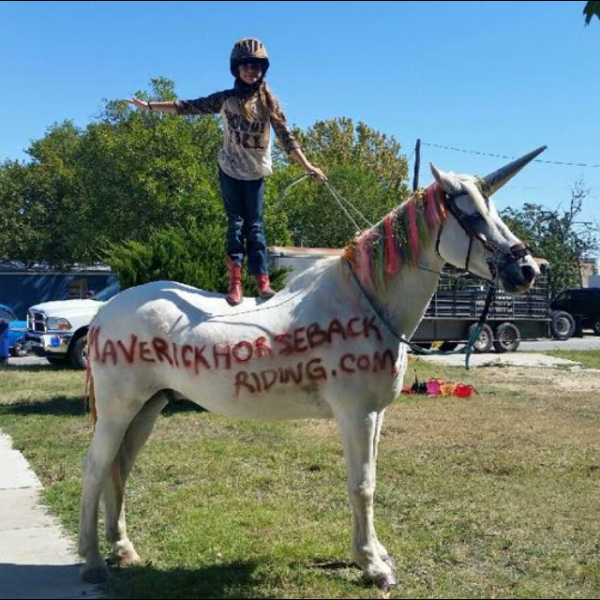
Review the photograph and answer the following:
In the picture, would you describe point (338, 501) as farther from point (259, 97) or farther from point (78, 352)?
point (78, 352)

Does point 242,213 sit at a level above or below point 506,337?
above

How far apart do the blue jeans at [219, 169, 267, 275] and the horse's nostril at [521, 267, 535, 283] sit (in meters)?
1.75

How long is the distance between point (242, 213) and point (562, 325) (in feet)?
80.0

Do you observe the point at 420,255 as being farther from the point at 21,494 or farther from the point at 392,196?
the point at 392,196

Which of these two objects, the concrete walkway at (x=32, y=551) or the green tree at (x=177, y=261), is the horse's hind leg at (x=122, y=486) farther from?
the green tree at (x=177, y=261)

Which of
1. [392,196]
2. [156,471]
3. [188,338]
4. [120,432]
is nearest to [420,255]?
[188,338]

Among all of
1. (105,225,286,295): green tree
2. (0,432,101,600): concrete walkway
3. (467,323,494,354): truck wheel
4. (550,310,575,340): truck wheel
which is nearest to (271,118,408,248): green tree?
(467,323,494,354): truck wheel

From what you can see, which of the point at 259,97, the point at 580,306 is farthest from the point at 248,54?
the point at 580,306

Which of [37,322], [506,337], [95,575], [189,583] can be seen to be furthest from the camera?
[506,337]

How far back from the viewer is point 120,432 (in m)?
4.55

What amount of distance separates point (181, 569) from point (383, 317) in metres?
2.00

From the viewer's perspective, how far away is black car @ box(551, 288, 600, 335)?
28531 mm

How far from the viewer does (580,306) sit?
2870 cm

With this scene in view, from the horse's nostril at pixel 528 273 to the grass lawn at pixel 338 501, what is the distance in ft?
5.87
